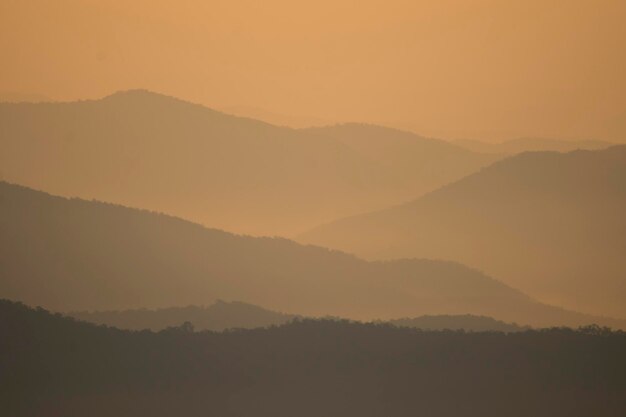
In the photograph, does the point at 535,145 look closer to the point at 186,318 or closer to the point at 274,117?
the point at 274,117

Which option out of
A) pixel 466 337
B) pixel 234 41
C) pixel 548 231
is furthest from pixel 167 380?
pixel 548 231

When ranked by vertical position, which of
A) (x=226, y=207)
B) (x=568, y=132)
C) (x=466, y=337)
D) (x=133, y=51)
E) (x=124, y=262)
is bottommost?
(x=466, y=337)

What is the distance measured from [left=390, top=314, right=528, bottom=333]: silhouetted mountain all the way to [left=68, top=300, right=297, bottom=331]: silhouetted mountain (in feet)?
1.33

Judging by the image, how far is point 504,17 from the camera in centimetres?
218

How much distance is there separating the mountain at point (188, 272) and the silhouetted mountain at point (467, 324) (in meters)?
0.02

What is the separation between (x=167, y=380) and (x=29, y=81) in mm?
957

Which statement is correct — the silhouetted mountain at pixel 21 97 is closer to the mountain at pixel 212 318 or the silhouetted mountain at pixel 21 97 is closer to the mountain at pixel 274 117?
the mountain at pixel 274 117

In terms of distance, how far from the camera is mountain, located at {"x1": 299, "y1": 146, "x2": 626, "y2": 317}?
2.15m

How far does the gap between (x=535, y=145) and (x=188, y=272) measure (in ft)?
3.45

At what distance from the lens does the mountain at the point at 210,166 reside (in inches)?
85.9

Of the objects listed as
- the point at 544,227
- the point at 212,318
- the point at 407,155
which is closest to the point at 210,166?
the point at 212,318

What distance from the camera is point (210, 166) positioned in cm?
219

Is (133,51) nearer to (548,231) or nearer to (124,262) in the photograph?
(124,262)

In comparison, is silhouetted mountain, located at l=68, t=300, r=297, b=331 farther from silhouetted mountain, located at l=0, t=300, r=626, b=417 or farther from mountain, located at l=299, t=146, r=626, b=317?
mountain, located at l=299, t=146, r=626, b=317
